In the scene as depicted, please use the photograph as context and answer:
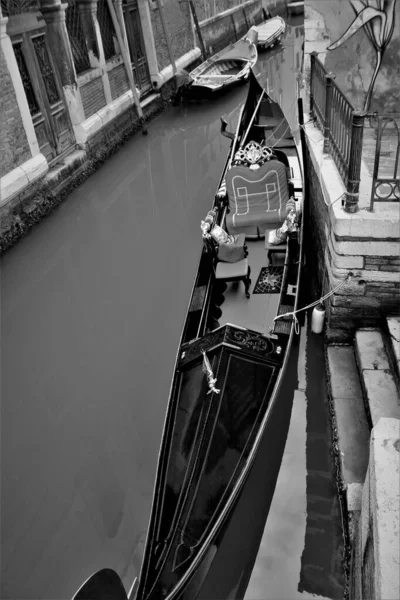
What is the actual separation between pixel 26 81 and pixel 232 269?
13.2 ft

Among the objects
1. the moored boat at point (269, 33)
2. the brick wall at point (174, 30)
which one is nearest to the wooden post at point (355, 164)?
the brick wall at point (174, 30)

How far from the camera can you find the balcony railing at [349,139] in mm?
2650

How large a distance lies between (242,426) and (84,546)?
1.01 meters

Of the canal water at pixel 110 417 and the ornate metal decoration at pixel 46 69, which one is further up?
the ornate metal decoration at pixel 46 69

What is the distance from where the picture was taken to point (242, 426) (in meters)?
2.45

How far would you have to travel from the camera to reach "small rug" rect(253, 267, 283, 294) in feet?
11.1

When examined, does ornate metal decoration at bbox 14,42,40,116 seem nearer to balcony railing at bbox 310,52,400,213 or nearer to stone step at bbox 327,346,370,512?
balcony railing at bbox 310,52,400,213

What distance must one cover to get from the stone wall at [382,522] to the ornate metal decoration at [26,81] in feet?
18.6

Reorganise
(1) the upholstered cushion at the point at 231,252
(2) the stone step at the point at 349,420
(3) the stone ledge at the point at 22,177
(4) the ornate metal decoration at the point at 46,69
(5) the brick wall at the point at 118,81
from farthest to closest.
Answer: (5) the brick wall at the point at 118,81, (4) the ornate metal decoration at the point at 46,69, (3) the stone ledge at the point at 22,177, (1) the upholstered cushion at the point at 231,252, (2) the stone step at the point at 349,420

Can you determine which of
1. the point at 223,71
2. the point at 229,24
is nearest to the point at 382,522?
the point at 223,71

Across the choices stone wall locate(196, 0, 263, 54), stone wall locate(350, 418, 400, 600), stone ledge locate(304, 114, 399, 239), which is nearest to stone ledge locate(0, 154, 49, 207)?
stone ledge locate(304, 114, 399, 239)

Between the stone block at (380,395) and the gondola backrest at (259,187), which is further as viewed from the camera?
the gondola backrest at (259,187)

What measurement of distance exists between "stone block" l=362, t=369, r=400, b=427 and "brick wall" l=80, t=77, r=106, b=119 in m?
5.78

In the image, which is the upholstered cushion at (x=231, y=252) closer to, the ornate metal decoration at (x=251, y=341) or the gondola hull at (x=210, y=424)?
the gondola hull at (x=210, y=424)
